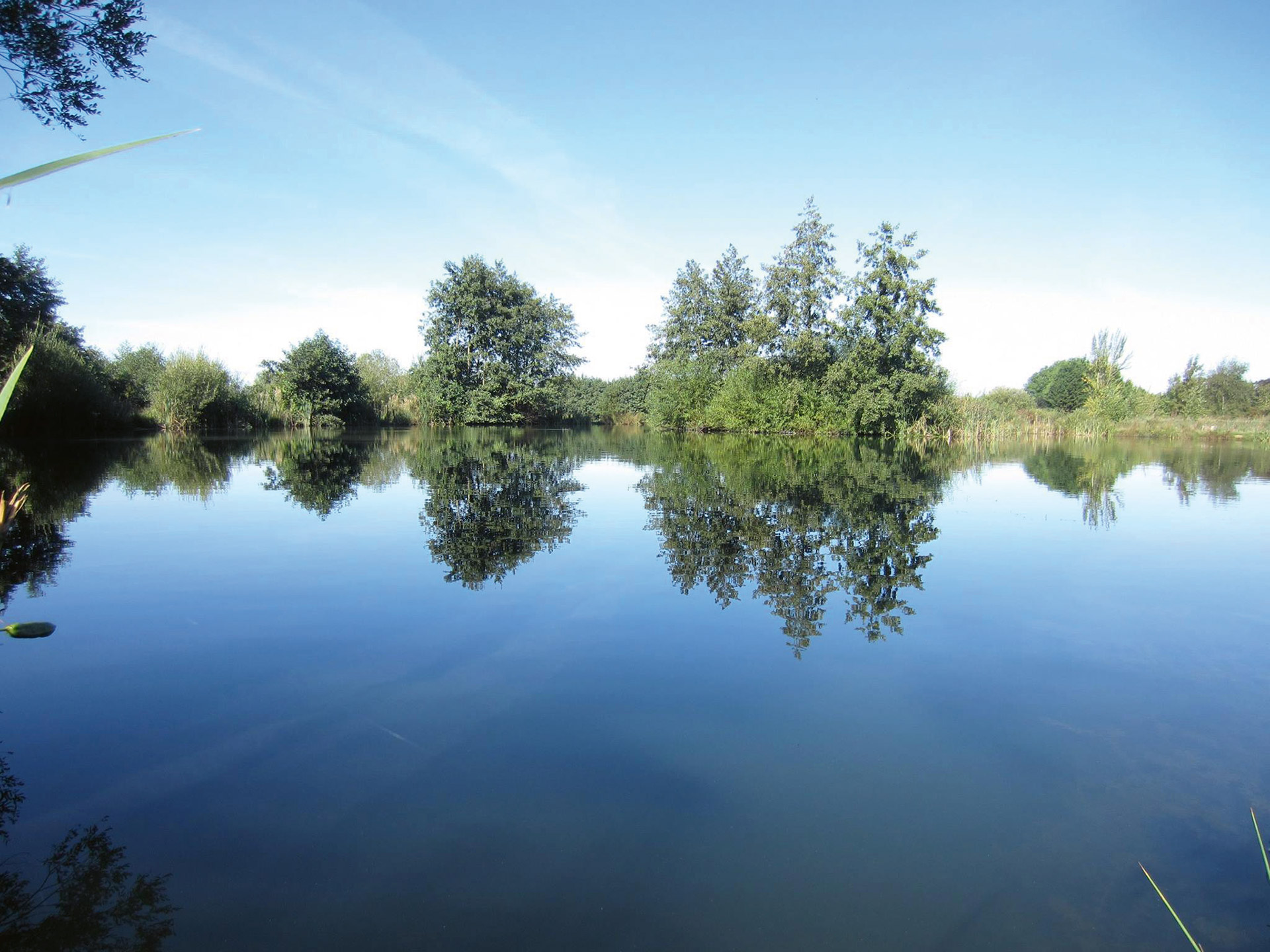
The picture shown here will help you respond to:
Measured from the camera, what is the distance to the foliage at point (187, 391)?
25484mm

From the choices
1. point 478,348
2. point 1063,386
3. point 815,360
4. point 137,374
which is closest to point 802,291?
point 815,360

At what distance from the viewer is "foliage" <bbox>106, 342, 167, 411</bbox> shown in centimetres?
2700

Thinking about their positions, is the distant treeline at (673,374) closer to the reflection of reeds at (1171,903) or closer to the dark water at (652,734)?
the dark water at (652,734)

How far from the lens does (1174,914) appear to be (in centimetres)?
178

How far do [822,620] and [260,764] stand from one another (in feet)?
9.98

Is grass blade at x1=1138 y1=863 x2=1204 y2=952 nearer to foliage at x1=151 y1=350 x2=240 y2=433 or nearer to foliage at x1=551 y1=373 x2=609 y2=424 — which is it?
foliage at x1=151 y1=350 x2=240 y2=433

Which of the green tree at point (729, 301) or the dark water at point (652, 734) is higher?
the green tree at point (729, 301)

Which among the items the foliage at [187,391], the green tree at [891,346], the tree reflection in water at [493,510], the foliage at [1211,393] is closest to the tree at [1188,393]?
the foliage at [1211,393]

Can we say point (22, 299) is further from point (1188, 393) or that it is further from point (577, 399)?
point (1188, 393)

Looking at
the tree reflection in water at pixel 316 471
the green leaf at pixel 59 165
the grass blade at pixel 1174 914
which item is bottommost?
the grass blade at pixel 1174 914

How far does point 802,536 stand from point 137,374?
108ft

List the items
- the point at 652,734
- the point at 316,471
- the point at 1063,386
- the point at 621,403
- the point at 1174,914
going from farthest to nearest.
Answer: the point at 1063,386 → the point at 621,403 → the point at 316,471 → the point at 652,734 → the point at 1174,914

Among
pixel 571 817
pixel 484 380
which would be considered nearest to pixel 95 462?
pixel 571 817

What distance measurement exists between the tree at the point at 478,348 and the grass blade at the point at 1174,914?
1542 inches
